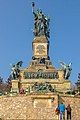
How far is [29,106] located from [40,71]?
35.5 ft

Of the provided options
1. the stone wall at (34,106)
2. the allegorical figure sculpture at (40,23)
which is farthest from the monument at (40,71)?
the stone wall at (34,106)

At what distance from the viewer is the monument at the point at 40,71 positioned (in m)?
47.0

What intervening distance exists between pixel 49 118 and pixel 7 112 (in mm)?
4350

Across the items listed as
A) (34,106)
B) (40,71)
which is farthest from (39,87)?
(40,71)

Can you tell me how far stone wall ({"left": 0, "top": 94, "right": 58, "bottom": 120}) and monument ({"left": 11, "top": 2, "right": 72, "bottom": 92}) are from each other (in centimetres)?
707

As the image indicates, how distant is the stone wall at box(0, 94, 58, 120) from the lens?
36.6 meters

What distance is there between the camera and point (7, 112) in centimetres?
3803

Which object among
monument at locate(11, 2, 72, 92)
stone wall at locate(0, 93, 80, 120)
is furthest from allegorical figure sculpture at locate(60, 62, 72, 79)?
stone wall at locate(0, 93, 80, 120)

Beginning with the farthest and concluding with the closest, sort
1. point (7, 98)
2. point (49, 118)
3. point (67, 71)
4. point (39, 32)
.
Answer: point (39, 32) < point (67, 71) < point (7, 98) < point (49, 118)

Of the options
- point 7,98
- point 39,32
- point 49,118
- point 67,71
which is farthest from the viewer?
point 39,32

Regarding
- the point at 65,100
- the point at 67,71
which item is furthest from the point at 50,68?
the point at 65,100

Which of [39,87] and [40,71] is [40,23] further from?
[39,87]

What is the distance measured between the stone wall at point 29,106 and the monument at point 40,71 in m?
7.07

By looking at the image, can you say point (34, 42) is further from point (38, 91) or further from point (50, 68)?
point (38, 91)
